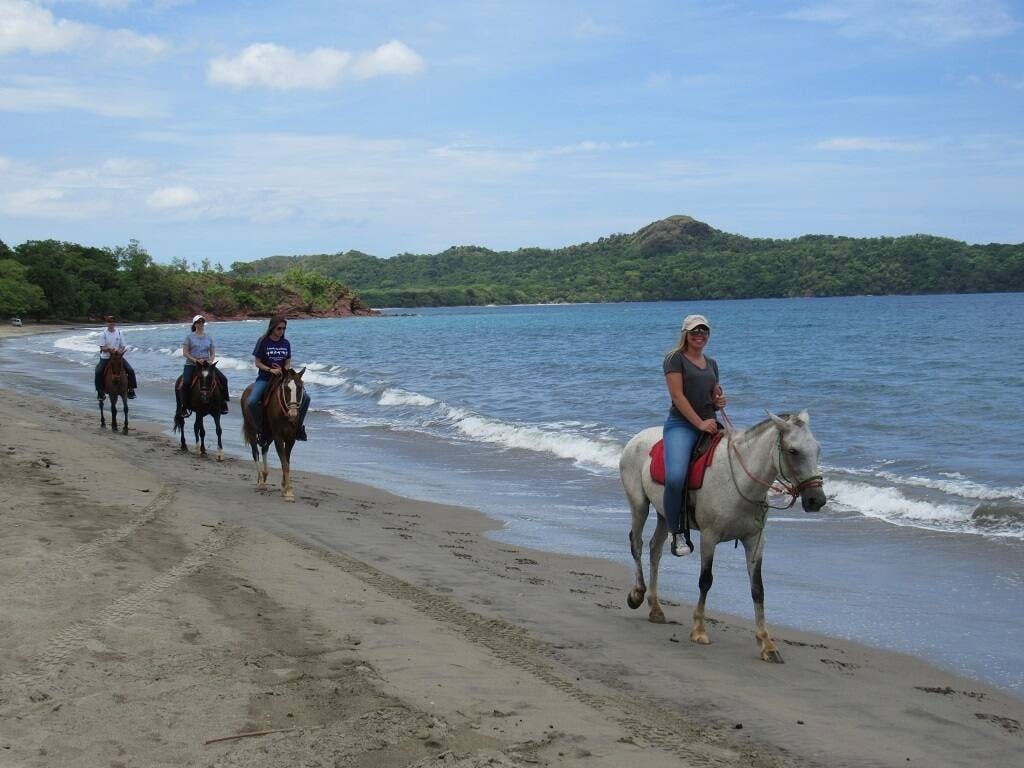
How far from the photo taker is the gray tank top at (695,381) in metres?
7.95

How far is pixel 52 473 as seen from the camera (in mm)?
12547

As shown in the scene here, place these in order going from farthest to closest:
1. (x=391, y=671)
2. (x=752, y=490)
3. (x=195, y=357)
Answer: (x=195, y=357) → (x=752, y=490) → (x=391, y=671)

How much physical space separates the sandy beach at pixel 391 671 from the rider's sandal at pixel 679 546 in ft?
2.01

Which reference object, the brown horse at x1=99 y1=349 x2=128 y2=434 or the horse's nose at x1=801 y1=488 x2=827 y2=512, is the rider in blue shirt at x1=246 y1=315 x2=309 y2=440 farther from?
the horse's nose at x1=801 y1=488 x2=827 y2=512

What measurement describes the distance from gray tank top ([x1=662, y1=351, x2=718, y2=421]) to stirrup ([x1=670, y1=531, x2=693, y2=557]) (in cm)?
101

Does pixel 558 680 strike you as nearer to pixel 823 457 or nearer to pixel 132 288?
pixel 823 457

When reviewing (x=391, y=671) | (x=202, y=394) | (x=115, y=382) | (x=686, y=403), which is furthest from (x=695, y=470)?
(x=115, y=382)

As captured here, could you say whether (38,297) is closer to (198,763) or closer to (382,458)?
(382,458)

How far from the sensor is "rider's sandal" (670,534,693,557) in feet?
26.5

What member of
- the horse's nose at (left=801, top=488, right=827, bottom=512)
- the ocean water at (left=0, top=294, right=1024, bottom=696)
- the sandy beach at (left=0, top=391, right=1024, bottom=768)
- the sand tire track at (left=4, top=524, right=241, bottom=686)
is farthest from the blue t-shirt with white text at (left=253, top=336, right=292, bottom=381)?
the horse's nose at (left=801, top=488, right=827, bottom=512)

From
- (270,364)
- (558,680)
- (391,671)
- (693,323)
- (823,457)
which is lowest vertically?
(823,457)

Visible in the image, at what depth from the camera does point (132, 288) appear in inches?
4616

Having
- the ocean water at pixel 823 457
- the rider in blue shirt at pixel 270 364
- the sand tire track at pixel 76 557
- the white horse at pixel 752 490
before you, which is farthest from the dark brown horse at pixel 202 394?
the white horse at pixel 752 490

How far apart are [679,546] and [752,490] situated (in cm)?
98
